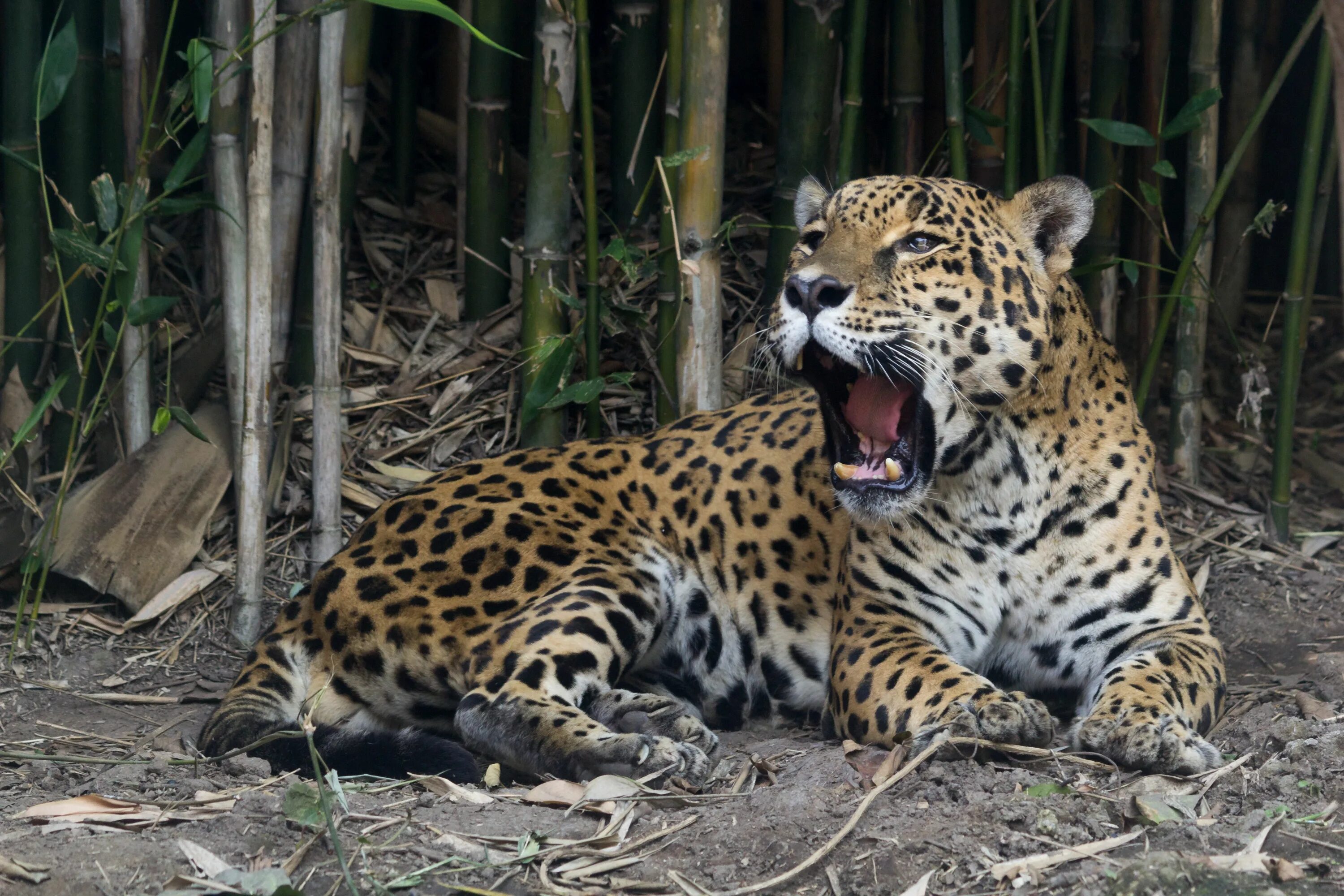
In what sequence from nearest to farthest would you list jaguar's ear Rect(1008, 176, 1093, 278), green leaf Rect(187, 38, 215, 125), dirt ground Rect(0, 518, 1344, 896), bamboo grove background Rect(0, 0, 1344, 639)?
dirt ground Rect(0, 518, 1344, 896) < jaguar's ear Rect(1008, 176, 1093, 278) < green leaf Rect(187, 38, 215, 125) < bamboo grove background Rect(0, 0, 1344, 639)

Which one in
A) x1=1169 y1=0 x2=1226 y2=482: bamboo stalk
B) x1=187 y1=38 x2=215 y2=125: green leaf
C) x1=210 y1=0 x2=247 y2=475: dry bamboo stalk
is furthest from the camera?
x1=1169 y1=0 x2=1226 y2=482: bamboo stalk

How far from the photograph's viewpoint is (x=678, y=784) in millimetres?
4023

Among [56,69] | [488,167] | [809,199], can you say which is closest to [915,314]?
[809,199]

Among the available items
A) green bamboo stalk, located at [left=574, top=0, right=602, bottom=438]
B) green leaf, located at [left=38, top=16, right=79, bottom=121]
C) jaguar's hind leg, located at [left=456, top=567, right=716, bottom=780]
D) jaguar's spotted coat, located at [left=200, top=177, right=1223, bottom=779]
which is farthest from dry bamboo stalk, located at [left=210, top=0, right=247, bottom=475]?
jaguar's hind leg, located at [left=456, top=567, right=716, bottom=780]

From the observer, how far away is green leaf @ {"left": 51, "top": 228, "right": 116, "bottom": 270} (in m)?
5.02

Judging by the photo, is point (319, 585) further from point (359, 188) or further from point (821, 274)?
point (359, 188)

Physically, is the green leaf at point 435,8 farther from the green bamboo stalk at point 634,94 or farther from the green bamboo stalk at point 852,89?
the green bamboo stalk at point 634,94

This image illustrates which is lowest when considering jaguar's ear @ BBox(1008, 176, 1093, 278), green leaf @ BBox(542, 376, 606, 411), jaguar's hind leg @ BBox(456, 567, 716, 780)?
jaguar's hind leg @ BBox(456, 567, 716, 780)

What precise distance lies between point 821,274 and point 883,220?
409 mm

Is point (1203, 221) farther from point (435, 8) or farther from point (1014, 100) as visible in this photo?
point (435, 8)

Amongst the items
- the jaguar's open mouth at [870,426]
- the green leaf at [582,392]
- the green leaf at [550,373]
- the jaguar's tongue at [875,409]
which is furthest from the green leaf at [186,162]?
the jaguar's tongue at [875,409]

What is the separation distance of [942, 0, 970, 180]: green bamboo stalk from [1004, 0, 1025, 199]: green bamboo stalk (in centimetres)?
19

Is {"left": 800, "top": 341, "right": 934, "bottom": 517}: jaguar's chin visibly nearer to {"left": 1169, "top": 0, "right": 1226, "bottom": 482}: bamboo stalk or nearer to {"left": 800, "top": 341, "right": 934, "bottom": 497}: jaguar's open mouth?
{"left": 800, "top": 341, "right": 934, "bottom": 497}: jaguar's open mouth

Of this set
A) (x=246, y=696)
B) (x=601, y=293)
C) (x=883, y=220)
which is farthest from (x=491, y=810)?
(x=601, y=293)
